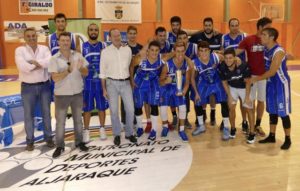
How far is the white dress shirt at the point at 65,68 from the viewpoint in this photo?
4.11 m

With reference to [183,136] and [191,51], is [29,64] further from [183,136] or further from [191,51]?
[191,51]

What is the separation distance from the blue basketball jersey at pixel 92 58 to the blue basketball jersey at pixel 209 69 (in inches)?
54.2

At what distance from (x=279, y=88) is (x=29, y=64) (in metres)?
3.10

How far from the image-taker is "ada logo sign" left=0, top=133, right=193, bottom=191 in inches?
140

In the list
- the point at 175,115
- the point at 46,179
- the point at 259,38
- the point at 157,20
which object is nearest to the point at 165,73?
the point at 175,115

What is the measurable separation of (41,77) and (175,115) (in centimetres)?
229

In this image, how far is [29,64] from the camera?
13.8 feet

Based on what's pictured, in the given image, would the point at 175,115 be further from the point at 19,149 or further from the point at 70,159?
the point at 19,149

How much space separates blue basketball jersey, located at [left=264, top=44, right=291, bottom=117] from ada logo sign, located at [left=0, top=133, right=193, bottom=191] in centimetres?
126

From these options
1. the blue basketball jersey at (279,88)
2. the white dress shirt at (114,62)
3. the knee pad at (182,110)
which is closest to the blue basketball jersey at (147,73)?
the white dress shirt at (114,62)

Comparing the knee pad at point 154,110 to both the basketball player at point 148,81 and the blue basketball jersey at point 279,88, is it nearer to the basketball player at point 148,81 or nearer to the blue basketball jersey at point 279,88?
the basketball player at point 148,81

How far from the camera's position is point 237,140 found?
4934mm

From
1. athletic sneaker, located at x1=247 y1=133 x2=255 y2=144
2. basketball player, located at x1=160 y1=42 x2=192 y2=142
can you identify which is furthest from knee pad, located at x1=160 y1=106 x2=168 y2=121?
athletic sneaker, located at x1=247 y1=133 x2=255 y2=144

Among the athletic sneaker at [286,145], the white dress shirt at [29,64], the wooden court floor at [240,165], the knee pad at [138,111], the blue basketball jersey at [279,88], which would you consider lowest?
the wooden court floor at [240,165]
